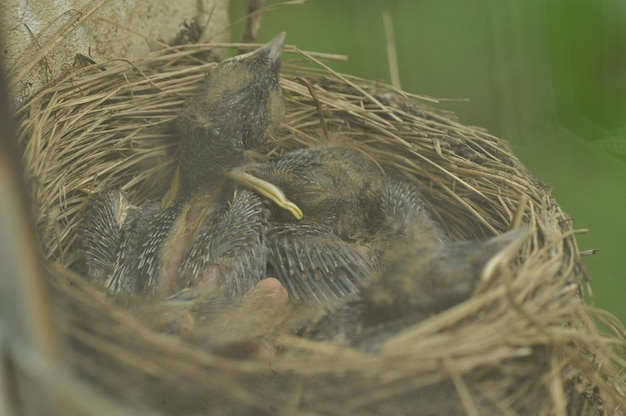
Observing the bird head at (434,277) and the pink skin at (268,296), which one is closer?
the bird head at (434,277)

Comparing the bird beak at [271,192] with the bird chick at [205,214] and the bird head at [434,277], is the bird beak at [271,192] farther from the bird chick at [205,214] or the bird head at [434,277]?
the bird head at [434,277]

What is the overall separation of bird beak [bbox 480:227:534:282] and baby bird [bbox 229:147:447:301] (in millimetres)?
171

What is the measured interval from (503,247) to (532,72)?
0.69 metres

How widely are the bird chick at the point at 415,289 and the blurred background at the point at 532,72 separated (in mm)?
521

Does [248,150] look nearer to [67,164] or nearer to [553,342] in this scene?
[67,164]

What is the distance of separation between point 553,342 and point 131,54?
120 centimetres

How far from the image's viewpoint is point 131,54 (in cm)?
155

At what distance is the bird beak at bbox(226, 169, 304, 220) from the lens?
125cm

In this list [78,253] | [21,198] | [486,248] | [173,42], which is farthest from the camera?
[173,42]

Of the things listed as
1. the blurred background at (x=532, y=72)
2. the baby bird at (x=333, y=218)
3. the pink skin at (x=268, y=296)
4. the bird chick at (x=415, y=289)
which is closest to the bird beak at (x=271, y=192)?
the baby bird at (x=333, y=218)

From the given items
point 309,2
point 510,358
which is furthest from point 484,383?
point 309,2

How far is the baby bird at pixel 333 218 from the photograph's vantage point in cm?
112

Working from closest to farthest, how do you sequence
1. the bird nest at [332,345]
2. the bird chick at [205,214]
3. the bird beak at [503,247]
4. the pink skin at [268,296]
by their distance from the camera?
the bird nest at [332,345]
the bird beak at [503,247]
the pink skin at [268,296]
the bird chick at [205,214]

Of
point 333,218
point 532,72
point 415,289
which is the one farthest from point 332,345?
point 532,72
